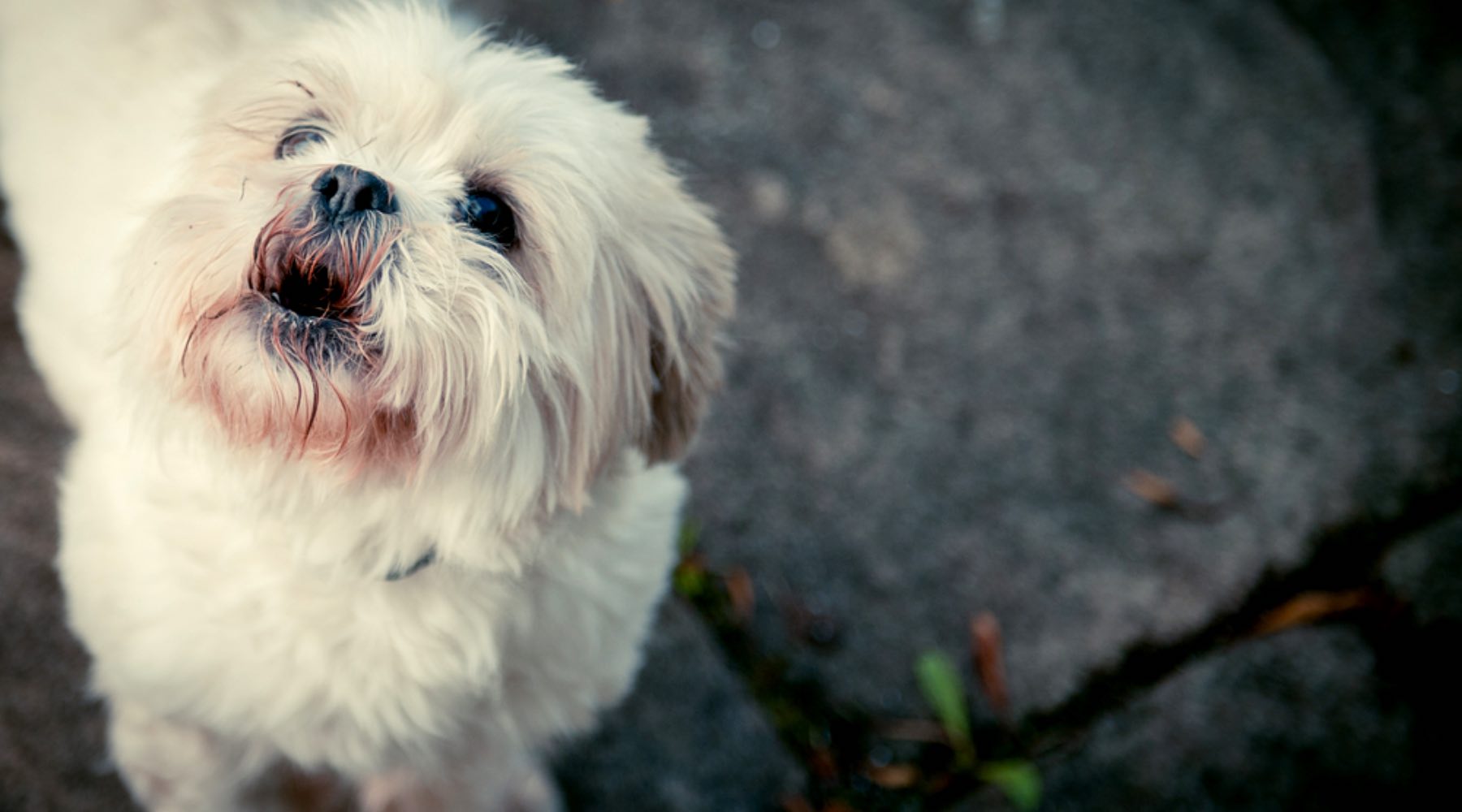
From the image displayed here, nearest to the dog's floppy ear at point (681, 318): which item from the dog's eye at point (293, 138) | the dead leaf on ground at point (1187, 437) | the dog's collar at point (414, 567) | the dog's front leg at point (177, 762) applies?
the dog's collar at point (414, 567)

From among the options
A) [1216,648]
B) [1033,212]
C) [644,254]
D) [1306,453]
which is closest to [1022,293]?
[1033,212]

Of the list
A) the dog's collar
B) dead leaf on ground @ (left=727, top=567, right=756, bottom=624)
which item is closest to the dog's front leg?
the dog's collar

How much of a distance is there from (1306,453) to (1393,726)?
86cm

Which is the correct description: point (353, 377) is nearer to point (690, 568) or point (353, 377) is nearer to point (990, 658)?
point (690, 568)

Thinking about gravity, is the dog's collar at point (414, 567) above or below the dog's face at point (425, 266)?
below

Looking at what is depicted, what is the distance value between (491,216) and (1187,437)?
2.52 m

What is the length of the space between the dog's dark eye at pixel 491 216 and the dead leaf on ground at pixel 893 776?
5.86 feet

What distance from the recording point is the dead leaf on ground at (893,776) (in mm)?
2568

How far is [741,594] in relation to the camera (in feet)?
9.05

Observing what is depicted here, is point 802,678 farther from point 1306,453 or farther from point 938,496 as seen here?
point 1306,453

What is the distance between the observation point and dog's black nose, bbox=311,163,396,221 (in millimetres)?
1345

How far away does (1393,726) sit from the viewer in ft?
9.24

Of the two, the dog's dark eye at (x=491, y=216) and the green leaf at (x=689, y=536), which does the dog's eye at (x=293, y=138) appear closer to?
the dog's dark eye at (x=491, y=216)

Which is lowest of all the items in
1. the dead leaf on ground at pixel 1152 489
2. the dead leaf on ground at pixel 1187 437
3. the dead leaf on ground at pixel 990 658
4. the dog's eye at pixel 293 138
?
the dead leaf on ground at pixel 990 658
